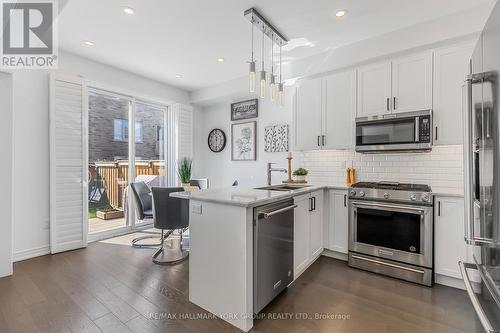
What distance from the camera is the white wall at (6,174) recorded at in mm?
2592

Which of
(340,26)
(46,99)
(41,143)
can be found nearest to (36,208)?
(41,143)

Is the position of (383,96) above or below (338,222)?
above

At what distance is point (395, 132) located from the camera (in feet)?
9.19

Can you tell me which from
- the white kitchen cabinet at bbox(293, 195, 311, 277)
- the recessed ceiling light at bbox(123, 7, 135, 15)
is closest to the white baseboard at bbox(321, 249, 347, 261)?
the white kitchen cabinet at bbox(293, 195, 311, 277)

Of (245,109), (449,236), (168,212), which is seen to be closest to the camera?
(449,236)

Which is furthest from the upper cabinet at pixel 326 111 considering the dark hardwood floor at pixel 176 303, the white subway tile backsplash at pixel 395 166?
the dark hardwood floor at pixel 176 303

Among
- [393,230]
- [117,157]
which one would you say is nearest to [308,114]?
[393,230]

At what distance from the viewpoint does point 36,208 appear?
10.4 ft

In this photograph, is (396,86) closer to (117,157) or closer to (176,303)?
(176,303)

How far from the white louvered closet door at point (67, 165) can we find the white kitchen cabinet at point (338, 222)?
11.7 feet

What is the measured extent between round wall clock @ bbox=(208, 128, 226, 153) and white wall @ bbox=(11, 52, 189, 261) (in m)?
2.66

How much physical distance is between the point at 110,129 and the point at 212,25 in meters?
2.60

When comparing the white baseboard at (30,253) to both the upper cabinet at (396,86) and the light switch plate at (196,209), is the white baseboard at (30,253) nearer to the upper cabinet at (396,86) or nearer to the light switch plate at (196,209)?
the light switch plate at (196,209)

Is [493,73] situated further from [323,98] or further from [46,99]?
[46,99]
